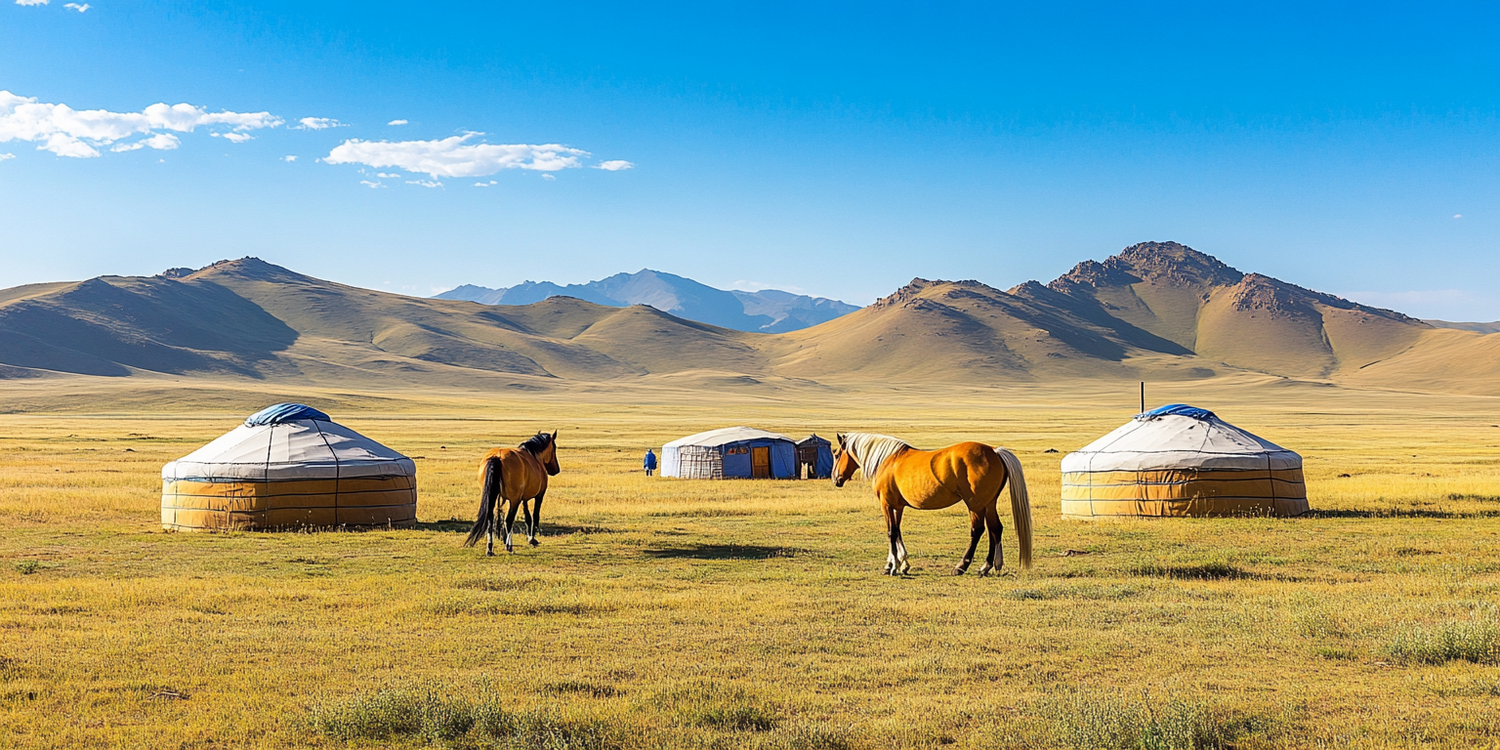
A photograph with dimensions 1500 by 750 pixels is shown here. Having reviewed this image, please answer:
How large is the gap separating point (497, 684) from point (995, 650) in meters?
3.84

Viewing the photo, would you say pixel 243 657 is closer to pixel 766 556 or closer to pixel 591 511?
pixel 766 556

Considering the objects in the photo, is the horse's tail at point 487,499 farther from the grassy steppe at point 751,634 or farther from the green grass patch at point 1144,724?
the green grass patch at point 1144,724

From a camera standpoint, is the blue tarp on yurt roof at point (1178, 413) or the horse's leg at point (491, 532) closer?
the horse's leg at point (491, 532)

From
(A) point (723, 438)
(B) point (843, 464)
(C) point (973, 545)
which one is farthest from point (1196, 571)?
(A) point (723, 438)

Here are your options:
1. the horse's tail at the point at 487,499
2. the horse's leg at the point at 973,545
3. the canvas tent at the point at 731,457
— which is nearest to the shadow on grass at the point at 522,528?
the horse's tail at the point at 487,499

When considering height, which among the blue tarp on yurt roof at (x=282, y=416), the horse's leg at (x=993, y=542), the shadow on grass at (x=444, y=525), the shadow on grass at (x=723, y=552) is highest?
the blue tarp on yurt roof at (x=282, y=416)

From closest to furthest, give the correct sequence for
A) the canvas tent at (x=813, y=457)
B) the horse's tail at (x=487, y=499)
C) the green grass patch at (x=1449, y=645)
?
the green grass patch at (x=1449, y=645) → the horse's tail at (x=487, y=499) → the canvas tent at (x=813, y=457)

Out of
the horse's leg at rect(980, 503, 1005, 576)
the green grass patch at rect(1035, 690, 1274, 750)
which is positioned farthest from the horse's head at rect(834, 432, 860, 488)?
the green grass patch at rect(1035, 690, 1274, 750)

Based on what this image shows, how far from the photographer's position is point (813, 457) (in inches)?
1407

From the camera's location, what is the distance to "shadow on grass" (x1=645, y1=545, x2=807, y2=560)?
15297mm

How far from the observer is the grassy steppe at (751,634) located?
21.7 feet

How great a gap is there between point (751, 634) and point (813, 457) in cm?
2638

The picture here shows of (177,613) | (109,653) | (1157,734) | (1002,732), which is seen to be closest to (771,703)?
(1002,732)

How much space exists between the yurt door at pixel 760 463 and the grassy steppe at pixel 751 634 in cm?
1326
